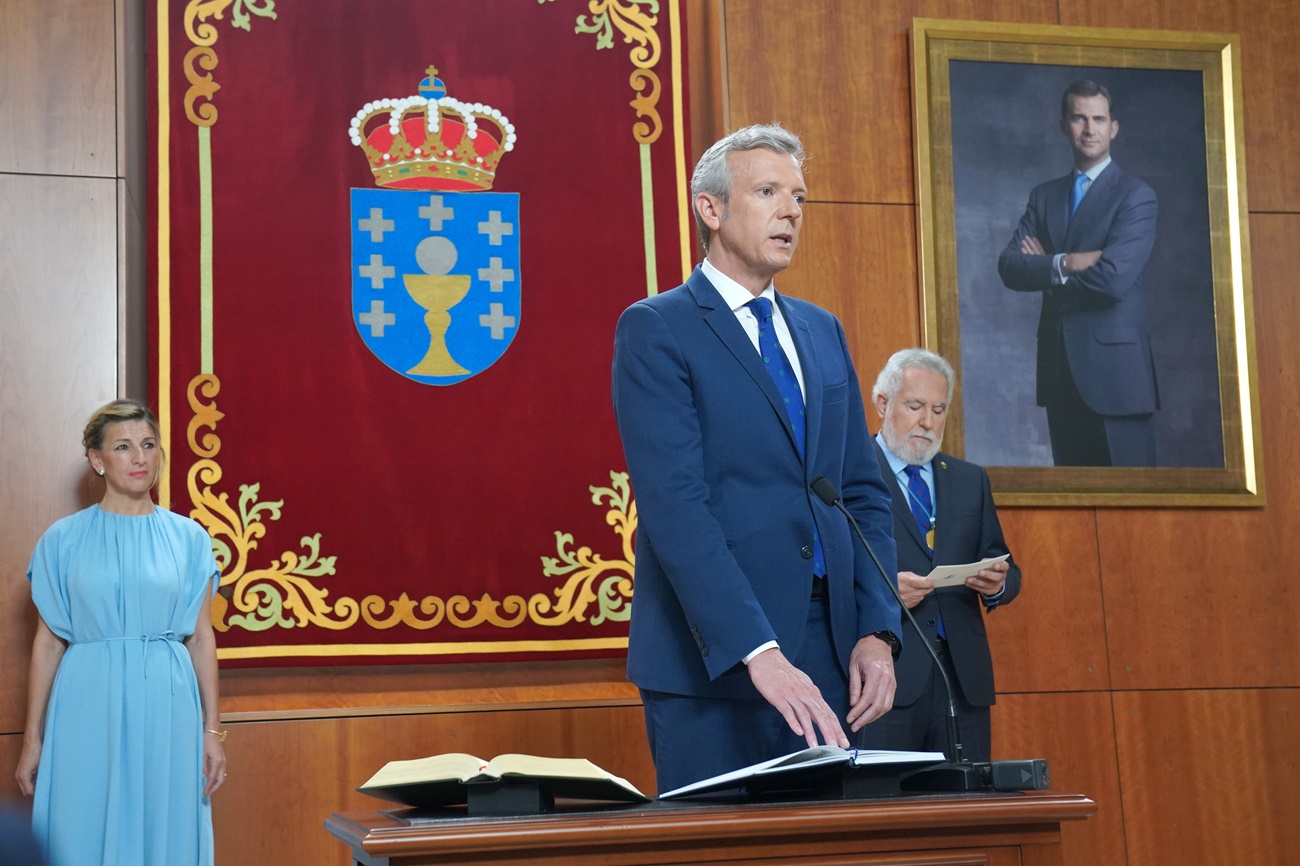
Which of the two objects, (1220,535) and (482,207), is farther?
(1220,535)

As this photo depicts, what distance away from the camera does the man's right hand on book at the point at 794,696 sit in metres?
1.80

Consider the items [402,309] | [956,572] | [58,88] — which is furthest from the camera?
[402,309]

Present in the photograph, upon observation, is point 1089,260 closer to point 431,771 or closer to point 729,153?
point 729,153

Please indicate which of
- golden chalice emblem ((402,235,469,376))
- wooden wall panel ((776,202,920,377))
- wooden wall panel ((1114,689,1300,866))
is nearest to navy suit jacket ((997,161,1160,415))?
wooden wall panel ((776,202,920,377))

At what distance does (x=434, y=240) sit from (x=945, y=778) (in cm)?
311

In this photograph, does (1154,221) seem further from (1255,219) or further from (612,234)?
(612,234)

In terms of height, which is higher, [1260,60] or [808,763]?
[1260,60]

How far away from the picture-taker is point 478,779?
55.8 inches

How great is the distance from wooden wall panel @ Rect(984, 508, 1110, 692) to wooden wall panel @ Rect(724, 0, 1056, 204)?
46.3 inches

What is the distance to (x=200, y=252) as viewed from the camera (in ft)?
13.8

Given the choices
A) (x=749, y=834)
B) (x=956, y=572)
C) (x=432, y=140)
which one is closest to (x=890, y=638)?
(x=749, y=834)

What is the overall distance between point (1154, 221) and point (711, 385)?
316 centimetres

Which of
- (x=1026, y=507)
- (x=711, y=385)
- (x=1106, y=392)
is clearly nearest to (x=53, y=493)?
(x=711, y=385)

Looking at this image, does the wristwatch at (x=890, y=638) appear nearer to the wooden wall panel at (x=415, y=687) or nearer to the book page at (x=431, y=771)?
the book page at (x=431, y=771)
